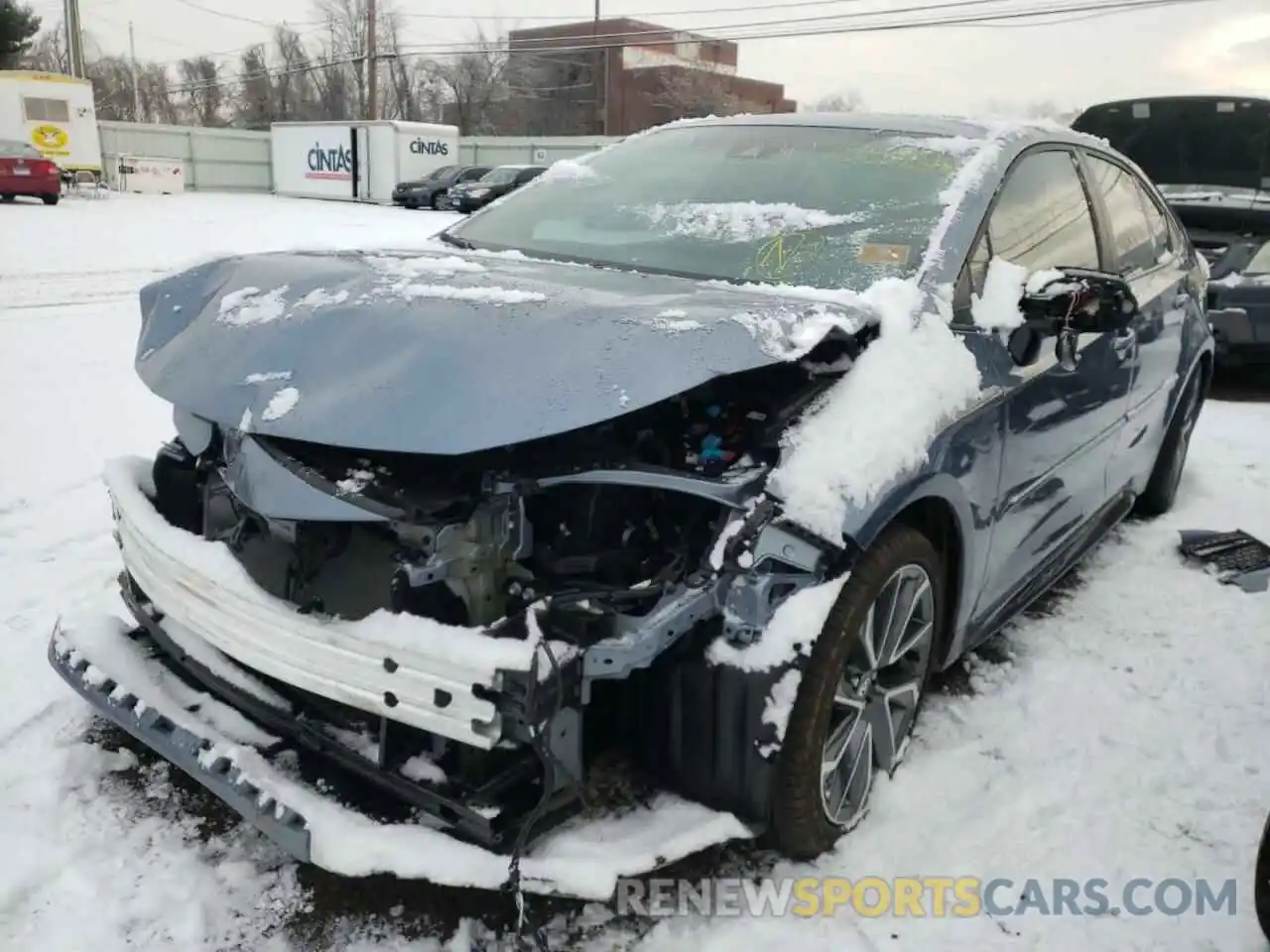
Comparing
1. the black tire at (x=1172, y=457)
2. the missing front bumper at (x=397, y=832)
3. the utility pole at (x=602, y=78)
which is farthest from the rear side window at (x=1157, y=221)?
the utility pole at (x=602, y=78)

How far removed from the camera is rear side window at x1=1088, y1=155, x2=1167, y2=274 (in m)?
3.77

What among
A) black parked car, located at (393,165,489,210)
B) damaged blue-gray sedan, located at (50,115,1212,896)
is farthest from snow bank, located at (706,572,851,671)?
black parked car, located at (393,165,489,210)

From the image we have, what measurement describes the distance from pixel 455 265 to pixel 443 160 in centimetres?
3256

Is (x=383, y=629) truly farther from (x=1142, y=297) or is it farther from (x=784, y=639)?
(x=1142, y=297)

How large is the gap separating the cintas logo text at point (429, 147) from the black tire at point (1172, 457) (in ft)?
99.8

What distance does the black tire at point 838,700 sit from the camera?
86.2 inches

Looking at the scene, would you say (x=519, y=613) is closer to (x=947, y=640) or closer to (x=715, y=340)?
(x=715, y=340)

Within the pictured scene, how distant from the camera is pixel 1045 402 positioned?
2.96 meters

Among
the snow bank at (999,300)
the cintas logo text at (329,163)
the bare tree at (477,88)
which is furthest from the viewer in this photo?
the bare tree at (477,88)

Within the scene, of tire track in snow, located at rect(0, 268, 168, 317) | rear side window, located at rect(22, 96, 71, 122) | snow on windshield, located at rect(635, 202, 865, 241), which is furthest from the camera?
rear side window, located at rect(22, 96, 71, 122)

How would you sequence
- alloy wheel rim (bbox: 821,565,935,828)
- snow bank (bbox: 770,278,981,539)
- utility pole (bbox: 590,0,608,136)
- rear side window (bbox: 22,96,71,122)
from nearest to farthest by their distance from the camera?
1. snow bank (bbox: 770,278,981,539)
2. alloy wheel rim (bbox: 821,565,935,828)
3. rear side window (bbox: 22,96,71,122)
4. utility pole (bbox: 590,0,608,136)

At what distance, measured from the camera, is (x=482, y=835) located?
6.52ft

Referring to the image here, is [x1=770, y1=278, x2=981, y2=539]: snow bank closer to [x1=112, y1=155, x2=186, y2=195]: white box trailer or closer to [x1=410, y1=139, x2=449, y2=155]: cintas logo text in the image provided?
[x1=112, y1=155, x2=186, y2=195]: white box trailer

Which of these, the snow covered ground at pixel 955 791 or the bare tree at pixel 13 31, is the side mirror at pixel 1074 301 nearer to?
the snow covered ground at pixel 955 791
